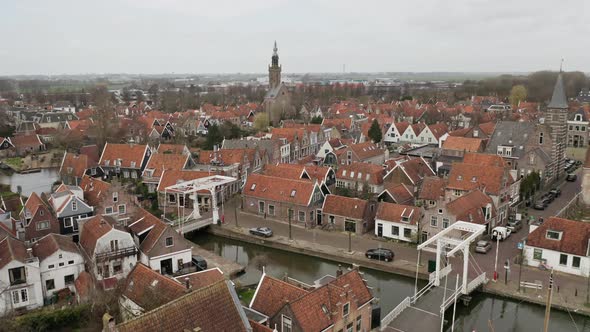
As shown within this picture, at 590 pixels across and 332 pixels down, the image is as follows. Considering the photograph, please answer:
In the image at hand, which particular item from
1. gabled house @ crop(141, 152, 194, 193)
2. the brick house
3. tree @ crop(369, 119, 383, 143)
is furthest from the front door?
tree @ crop(369, 119, 383, 143)

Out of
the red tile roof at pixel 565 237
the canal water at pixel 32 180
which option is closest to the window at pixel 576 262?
the red tile roof at pixel 565 237

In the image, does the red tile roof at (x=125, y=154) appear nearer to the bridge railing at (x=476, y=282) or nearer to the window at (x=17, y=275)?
the window at (x=17, y=275)

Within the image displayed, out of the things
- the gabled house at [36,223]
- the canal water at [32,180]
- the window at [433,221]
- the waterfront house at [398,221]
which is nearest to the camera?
the gabled house at [36,223]

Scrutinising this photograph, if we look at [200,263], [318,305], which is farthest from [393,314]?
[200,263]

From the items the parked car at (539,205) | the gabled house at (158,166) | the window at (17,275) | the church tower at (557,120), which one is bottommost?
the parked car at (539,205)

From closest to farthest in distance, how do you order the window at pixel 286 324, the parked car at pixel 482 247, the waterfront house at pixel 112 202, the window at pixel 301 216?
the window at pixel 286 324 → the parked car at pixel 482 247 → the waterfront house at pixel 112 202 → the window at pixel 301 216

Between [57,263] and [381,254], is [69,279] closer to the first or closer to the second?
[57,263]

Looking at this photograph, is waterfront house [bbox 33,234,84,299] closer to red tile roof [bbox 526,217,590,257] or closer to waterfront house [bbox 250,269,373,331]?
waterfront house [bbox 250,269,373,331]
